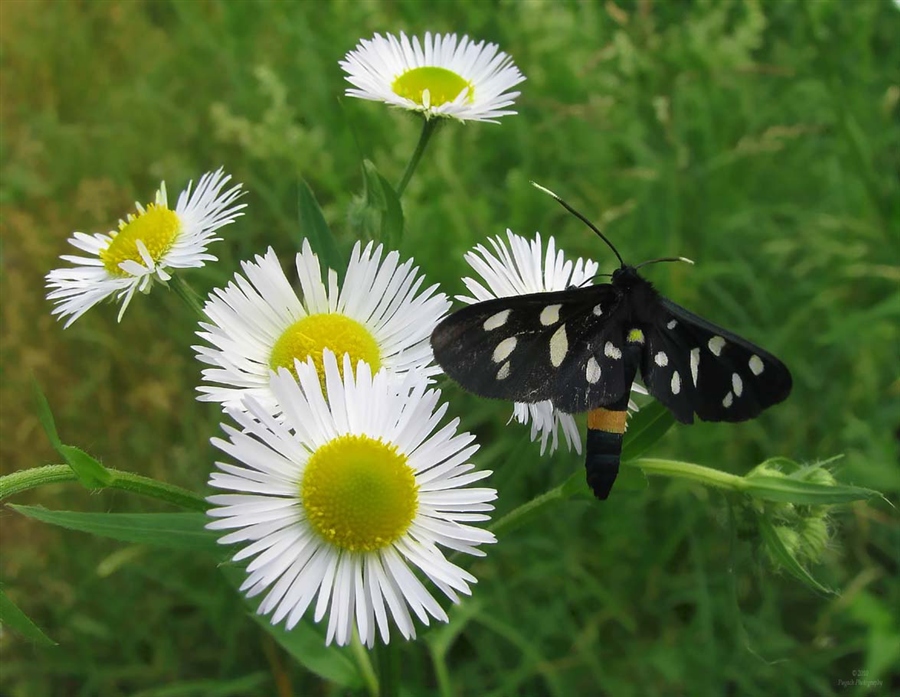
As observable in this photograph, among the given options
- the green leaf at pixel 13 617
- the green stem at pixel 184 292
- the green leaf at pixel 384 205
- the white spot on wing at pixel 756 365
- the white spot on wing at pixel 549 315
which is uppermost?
the green leaf at pixel 384 205

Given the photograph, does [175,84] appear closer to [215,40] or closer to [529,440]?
[215,40]

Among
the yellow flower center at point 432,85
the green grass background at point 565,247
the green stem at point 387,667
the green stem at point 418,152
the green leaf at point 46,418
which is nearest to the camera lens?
the green leaf at point 46,418

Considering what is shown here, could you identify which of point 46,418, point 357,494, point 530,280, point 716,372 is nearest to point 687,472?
point 716,372

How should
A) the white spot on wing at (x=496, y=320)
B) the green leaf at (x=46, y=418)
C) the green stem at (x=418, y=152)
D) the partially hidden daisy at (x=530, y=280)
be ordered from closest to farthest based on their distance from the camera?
1. the green leaf at (x=46, y=418)
2. the white spot on wing at (x=496, y=320)
3. the partially hidden daisy at (x=530, y=280)
4. the green stem at (x=418, y=152)

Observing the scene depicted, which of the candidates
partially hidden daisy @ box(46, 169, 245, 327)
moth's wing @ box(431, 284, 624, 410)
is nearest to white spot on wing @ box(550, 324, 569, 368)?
moth's wing @ box(431, 284, 624, 410)

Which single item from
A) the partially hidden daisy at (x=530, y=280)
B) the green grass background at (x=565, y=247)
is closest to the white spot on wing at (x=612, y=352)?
the partially hidden daisy at (x=530, y=280)

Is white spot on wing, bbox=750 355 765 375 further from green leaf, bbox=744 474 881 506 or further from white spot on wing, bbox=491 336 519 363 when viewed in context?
white spot on wing, bbox=491 336 519 363

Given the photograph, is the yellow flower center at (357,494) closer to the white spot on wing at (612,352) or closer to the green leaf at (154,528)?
the green leaf at (154,528)
